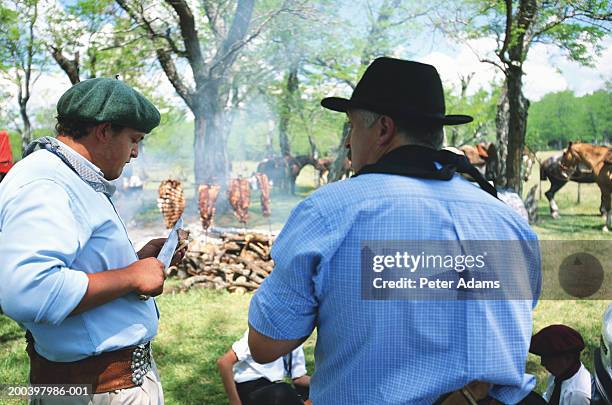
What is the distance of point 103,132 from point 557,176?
15.5m

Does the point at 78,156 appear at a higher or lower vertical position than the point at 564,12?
lower

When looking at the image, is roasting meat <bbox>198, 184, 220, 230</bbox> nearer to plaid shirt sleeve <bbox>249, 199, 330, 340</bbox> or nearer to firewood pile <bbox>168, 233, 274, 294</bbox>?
firewood pile <bbox>168, 233, 274, 294</bbox>

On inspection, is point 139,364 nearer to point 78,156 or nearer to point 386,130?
point 78,156

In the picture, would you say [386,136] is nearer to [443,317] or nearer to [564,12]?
[443,317]

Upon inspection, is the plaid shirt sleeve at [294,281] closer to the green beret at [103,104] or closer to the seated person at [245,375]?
the green beret at [103,104]

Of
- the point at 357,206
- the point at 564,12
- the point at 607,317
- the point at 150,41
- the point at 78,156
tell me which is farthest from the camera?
the point at 150,41

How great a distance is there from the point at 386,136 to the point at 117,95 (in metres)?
0.89

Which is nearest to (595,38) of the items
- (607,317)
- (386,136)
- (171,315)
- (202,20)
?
(607,317)

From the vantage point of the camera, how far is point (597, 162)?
496 inches

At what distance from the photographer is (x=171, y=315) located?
20.2 feet

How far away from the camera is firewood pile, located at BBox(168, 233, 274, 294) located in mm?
7238

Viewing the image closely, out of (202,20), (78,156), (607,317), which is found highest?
(202,20)

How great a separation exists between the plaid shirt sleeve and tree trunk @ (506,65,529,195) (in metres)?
7.67

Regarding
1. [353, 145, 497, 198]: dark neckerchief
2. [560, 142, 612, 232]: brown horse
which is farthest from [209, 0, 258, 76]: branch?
[353, 145, 497, 198]: dark neckerchief
